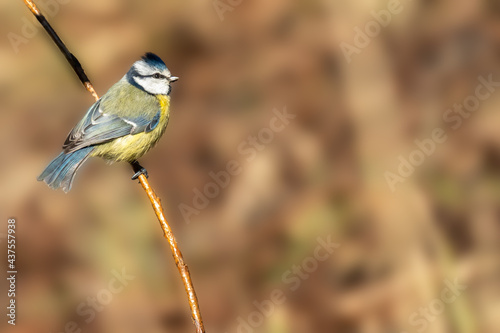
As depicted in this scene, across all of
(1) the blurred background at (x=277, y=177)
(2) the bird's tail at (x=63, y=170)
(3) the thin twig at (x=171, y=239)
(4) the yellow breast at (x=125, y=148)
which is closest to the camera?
(3) the thin twig at (x=171, y=239)

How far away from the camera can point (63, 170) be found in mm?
2121

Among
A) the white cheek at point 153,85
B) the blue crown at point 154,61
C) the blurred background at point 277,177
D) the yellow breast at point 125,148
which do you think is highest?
the blue crown at point 154,61

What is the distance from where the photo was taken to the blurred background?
369 cm

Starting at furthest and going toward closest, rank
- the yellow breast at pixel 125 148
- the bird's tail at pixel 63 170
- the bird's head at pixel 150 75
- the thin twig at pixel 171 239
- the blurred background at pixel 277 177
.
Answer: the blurred background at pixel 277 177 < the bird's head at pixel 150 75 < the yellow breast at pixel 125 148 < the bird's tail at pixel 63 170 < the thin twig at pixel 171 239

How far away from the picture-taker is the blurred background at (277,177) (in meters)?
3.69

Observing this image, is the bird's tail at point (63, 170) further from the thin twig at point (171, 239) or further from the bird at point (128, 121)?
the thin twig at point (171, 239)

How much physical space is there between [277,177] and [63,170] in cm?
192

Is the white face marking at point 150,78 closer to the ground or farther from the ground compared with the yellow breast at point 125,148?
farther from the ground

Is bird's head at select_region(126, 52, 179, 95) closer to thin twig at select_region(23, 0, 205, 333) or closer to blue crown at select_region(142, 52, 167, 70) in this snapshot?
blue crown at select_region(142, 52, 167, 70)

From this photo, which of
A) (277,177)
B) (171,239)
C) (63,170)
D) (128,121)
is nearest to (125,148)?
(128,121)

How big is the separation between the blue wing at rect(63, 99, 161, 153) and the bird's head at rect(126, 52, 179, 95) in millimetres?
114

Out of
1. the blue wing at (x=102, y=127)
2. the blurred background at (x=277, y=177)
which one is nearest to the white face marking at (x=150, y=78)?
the blue wing at (x=102, y=127)

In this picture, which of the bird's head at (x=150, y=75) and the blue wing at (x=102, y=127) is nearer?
the blue wing at (x=102, y=127)

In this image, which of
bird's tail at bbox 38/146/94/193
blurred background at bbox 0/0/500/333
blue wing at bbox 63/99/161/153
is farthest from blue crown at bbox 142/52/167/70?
blurred background at bbox 0/0/500/333
